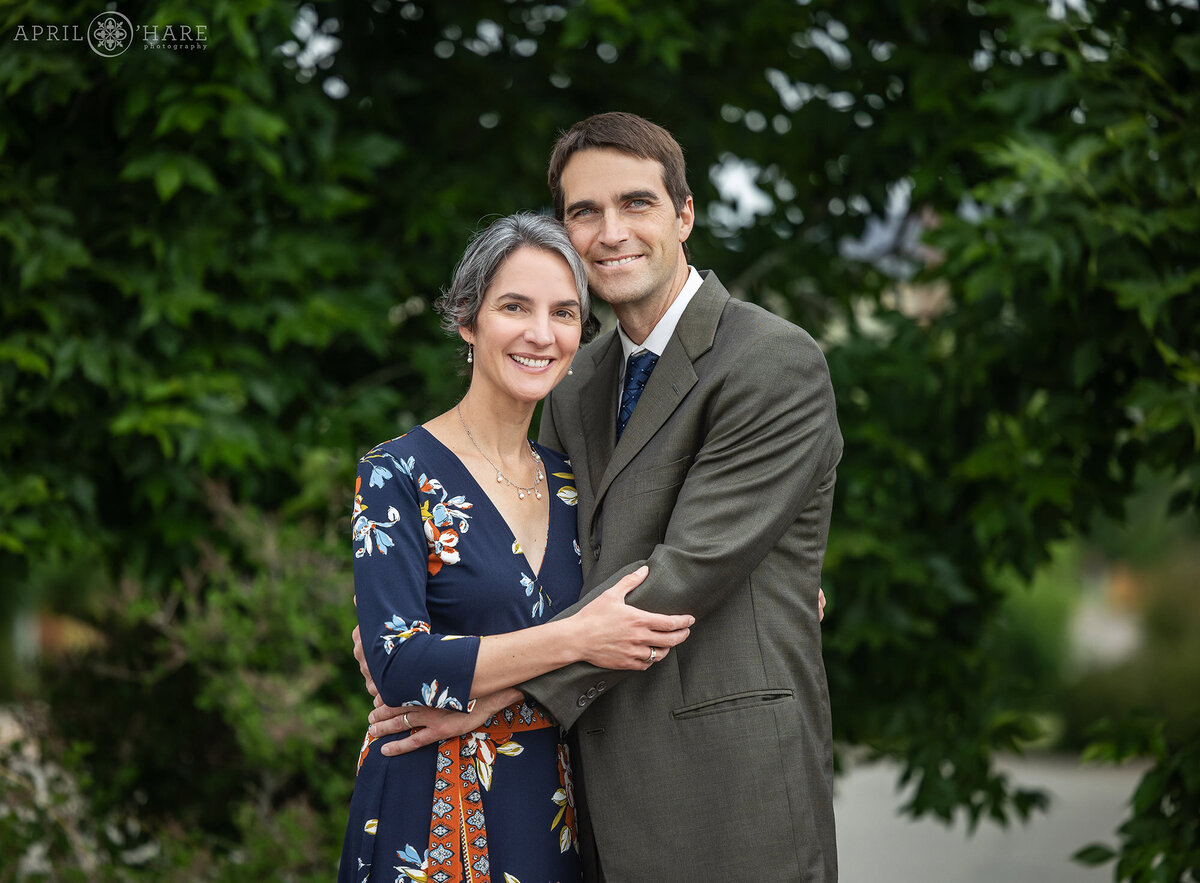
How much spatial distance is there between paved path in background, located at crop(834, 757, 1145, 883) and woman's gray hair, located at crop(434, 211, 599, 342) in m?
6.50

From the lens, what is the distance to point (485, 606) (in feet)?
7.66

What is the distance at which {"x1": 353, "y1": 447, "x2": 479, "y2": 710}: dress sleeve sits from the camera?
2.20 meters

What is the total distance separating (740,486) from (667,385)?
284 mm

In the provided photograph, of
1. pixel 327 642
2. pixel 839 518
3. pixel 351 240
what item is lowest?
pixel 327 642

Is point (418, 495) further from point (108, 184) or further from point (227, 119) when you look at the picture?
point (108, 184)

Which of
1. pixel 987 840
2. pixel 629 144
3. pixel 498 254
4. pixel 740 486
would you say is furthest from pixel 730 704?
pixel 987 840

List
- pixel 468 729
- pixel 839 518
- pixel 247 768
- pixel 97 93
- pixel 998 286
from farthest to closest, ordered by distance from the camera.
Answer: pixel 247 768, pixel 839 518, pixel 97 93, pixel 998 286, pixel 468 729

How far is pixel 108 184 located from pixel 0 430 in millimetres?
904

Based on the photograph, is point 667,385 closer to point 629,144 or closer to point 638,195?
point 638,195

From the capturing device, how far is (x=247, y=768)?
4.88 m

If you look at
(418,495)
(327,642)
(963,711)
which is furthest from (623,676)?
(963,711)
